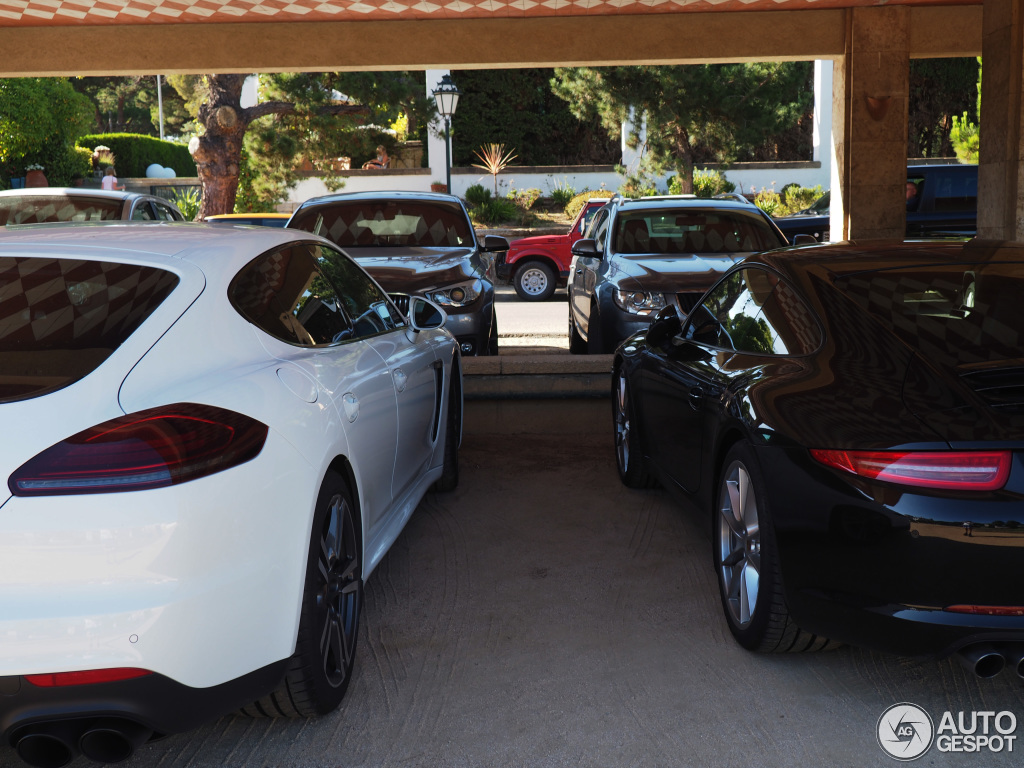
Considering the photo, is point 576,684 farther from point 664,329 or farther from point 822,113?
point 822,113

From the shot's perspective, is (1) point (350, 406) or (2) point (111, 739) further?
(1) point (350, 406)

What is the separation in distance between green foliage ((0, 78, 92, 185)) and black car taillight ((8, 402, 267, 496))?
2838cm

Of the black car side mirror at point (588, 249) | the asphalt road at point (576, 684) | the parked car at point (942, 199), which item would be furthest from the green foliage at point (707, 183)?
the asphalt road at point (576, 684)

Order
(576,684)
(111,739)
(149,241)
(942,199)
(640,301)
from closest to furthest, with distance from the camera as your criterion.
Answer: (111,739) < (149,241) < (576,684) < (640,301) < (942,199)

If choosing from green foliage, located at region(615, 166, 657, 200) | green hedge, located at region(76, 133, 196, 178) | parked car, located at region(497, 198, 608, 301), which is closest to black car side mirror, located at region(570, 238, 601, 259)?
parked car, located at region(497, 198, 608, 301)

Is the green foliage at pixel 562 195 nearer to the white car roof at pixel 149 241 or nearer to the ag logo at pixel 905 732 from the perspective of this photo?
the white car roof at pixel 149 241

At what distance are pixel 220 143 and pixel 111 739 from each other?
23162 mm

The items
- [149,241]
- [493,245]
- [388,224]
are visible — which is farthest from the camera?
[493,245]

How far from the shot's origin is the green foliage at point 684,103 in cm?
2725

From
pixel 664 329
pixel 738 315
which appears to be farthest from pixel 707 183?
pixel 738 315

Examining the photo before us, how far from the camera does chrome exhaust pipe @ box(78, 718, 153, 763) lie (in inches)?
98.8

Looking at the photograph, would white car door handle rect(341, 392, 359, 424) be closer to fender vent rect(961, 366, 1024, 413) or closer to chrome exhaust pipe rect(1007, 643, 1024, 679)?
fender vent rect(961, 366, 1024, 413)

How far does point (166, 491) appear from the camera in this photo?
8.00ft

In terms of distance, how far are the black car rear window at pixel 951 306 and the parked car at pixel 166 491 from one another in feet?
6.09
